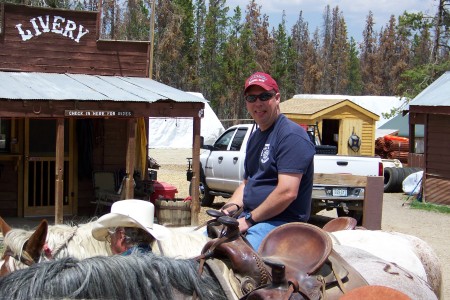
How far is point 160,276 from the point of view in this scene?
7.95 feet

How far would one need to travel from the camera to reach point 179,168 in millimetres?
23922

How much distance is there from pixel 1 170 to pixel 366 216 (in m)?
7.01

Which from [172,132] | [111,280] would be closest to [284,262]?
[111,280]

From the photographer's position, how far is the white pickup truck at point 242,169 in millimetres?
11430

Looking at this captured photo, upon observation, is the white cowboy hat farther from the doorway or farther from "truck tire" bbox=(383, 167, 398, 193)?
the doorway

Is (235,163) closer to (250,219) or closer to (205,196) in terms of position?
(205,196)

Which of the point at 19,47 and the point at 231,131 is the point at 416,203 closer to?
the point at 231,131

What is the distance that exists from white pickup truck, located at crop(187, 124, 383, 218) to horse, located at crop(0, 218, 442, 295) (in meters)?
A: 6.55

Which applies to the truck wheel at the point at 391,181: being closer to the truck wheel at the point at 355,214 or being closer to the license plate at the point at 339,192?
the truck wheel at the point at 355,214

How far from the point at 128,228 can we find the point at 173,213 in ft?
27.0

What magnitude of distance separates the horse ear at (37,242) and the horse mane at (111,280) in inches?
26.2

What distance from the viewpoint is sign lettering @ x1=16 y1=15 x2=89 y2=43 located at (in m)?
12.4

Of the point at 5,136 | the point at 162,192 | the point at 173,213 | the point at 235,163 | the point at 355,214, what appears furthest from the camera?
the point at 235,163

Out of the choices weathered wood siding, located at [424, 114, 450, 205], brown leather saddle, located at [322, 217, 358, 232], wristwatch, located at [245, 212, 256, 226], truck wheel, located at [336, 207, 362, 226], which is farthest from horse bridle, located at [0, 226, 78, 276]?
weathered wood siding, located at [424, 114, 450, 205]
